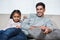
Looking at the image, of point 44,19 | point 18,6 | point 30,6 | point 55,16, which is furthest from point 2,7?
point 44,19

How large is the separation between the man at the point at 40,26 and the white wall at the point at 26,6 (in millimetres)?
897

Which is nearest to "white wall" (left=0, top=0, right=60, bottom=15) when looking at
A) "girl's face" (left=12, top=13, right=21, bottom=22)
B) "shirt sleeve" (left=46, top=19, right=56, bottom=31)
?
"girl's face" (left=12, top=13, right=21, bottom=22)

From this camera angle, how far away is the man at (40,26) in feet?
5.47

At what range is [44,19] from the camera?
2125mm

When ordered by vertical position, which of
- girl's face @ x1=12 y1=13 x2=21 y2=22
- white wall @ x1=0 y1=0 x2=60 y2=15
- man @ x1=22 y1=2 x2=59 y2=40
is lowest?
man @ x1=22 y1=2 x2=59 y2=40

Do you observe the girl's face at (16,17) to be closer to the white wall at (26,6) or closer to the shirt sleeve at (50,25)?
the shirt sleeve at (50,25)

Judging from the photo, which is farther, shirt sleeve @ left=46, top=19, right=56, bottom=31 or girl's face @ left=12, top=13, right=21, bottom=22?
girl's face @ left=12, top=13, right=21, bottom=22

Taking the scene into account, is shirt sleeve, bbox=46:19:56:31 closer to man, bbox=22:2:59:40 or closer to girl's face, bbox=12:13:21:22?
man, bbox=22:2:59:40

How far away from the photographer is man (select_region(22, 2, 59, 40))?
1666mm

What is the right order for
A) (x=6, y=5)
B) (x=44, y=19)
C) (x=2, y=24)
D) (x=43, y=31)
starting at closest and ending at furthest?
(x=43, y=31), (x=44, y=19), (x=2, y=24), (x=6, y=5)

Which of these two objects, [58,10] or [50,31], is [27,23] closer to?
[50,31]

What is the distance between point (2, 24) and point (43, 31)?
4.83 feet

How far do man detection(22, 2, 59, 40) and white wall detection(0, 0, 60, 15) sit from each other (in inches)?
35.3

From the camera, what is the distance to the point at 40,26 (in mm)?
1882
